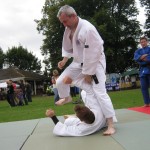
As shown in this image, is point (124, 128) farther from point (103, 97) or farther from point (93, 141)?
point (93, 141)

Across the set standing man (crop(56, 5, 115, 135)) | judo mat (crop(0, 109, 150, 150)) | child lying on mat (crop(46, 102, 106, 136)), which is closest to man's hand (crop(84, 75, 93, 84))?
standing man (crop(56, 5, 115, 135))

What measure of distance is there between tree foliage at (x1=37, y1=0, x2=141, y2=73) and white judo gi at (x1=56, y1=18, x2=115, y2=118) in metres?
35.1

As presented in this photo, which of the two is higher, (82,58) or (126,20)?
(126,20)

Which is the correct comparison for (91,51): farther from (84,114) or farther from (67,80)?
(84,114)

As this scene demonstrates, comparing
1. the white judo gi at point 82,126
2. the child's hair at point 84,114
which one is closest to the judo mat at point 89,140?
the white judo gi at point 82,126

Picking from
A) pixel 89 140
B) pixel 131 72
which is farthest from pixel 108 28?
pixel 89 140

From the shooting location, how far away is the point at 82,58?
5.20 metres

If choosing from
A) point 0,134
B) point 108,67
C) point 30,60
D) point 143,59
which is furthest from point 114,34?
point 0,134

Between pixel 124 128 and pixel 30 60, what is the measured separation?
6624 cm

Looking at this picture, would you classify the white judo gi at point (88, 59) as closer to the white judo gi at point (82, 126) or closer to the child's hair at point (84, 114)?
the white judo gi at point (82, 126)

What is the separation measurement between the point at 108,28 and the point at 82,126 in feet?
126

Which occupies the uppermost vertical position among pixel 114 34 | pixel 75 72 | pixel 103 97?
pixel 114 34

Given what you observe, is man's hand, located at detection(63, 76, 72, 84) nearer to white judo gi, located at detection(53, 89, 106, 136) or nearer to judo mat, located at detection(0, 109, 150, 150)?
white judo gi, located at detection(53, 89, 106, 136)

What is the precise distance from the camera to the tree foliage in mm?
42031
